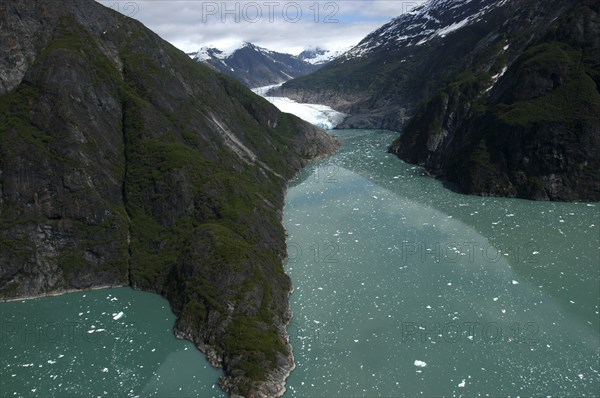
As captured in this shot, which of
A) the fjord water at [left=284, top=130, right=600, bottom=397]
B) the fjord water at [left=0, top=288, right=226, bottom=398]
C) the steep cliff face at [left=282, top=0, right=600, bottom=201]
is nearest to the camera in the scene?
the fjord water at [left=284, top=130, right=600, bottom=397]

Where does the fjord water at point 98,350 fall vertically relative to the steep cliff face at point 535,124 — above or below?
below

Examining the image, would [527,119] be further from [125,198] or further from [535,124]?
[125,198]

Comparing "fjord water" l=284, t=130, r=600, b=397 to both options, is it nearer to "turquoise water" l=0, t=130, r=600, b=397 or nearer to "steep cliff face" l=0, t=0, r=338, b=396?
"turquoise water" l=0, t=130, r=600, b=397

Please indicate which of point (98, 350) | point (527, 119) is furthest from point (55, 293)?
point (527, 119)

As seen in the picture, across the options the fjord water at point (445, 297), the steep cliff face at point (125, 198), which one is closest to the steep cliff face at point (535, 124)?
the fjord water at point (445, 297)

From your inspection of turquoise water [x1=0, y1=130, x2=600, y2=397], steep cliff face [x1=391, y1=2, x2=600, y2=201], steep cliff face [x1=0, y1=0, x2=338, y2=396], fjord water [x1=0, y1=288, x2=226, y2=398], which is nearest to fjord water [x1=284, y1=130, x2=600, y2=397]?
turquoise water [x1=0, y1=130, x2=600, y2=397]

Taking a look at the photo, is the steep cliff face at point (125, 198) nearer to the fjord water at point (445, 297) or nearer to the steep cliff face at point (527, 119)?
the fjord water at point (445, 297)
